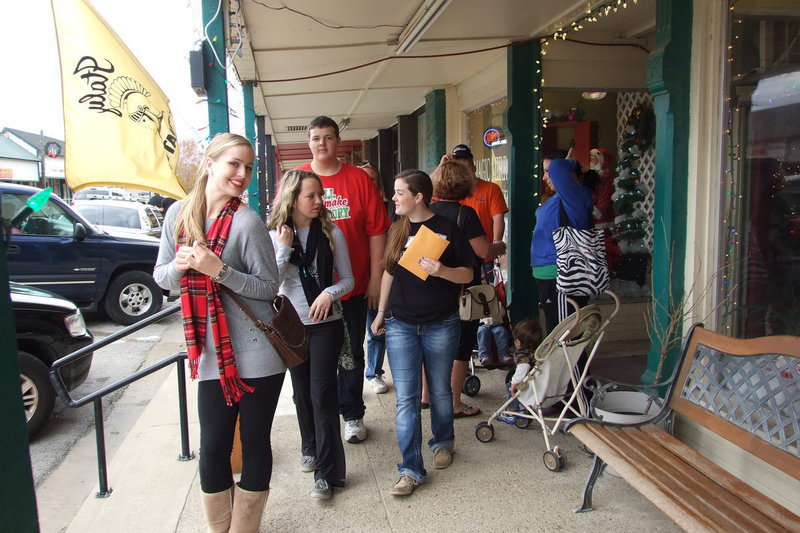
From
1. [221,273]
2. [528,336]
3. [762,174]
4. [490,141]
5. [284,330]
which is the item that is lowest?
[528,336]

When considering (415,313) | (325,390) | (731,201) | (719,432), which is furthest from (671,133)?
(325,390)

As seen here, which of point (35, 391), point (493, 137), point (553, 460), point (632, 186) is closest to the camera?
point (553, 460)

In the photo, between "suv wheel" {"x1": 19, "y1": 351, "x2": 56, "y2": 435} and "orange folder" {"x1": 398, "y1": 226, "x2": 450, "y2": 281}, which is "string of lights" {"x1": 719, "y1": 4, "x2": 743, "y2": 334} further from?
"suv wheel" {"x1": 19, "y1": 351, "x2": 56, "y2": 435}

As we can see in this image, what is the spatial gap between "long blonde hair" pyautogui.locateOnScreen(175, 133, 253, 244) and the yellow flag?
72cm

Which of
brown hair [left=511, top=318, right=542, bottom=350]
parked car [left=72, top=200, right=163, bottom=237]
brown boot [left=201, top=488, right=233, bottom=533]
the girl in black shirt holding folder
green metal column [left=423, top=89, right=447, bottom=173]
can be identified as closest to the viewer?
brown boot [left=201, top=488, right=233, bottom=533]

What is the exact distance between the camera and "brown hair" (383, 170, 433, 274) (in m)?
3.35

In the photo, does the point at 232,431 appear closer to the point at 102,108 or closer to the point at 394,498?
the point at 394,498

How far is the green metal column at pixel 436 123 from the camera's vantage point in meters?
9.29

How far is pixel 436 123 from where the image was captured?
933 cm

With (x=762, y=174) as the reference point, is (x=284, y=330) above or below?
below

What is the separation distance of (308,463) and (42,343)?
2759 mm

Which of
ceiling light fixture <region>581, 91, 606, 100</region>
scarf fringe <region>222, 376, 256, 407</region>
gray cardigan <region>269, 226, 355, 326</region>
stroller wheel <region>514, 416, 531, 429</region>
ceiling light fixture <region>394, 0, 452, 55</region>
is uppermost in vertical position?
ceiling light fixture <region>394, 0, 452, 55</region>

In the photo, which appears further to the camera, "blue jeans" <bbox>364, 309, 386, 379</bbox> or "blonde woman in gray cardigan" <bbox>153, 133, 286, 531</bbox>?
"blue jeans" <bbox>364, 309, 386, 379</bbox>

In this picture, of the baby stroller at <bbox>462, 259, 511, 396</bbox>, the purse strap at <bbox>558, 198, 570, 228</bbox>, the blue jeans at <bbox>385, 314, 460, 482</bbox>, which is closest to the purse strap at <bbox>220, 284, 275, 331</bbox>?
the blue jeans at <bbox>385, 314, 460, 482</bbox>
